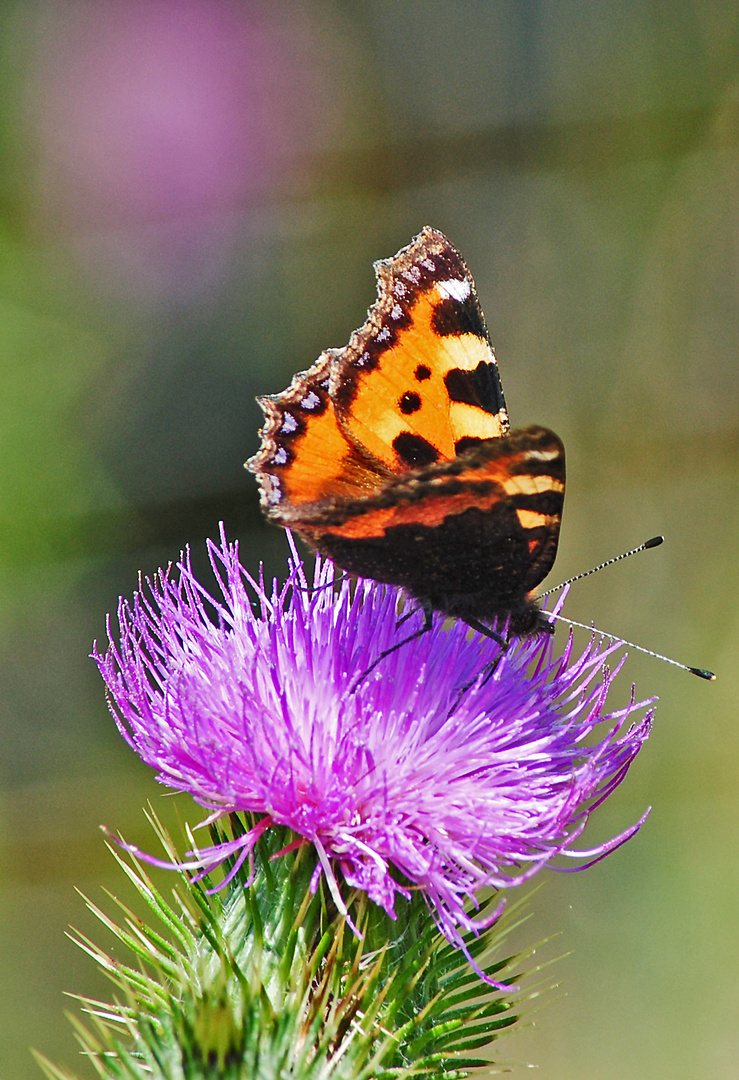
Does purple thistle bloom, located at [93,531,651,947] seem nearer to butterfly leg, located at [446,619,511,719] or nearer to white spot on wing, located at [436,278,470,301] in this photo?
butterfly leg, located at [446,619,511,719]

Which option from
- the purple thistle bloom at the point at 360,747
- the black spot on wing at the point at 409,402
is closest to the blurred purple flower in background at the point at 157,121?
the black spot on wing at the point at 409,402

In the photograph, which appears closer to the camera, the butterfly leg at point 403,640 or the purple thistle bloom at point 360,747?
the purple thistle bloom at point 360,747

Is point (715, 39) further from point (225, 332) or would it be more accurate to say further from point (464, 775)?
point (464, 775)

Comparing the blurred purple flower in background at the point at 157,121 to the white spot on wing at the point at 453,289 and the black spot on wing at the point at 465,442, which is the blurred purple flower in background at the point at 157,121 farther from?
the black spot on wing at the point at 465,442

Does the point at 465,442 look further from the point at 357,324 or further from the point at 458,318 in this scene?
the point at 357,324

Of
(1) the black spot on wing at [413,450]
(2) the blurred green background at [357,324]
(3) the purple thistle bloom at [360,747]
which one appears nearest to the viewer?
(3) the purple thistle bloom at [360,747]

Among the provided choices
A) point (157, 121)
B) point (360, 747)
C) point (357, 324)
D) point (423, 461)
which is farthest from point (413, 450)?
point (157, 121)

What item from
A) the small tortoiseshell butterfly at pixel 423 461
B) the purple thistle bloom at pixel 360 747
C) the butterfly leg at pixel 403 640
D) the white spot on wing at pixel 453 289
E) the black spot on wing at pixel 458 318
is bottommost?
the purple thistle bloom at pixel 360 747

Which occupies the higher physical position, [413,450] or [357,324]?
[357,324]

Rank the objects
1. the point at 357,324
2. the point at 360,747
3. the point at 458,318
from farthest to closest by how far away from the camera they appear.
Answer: the point at 357,324, the point at 458,318, the point at 360,747
